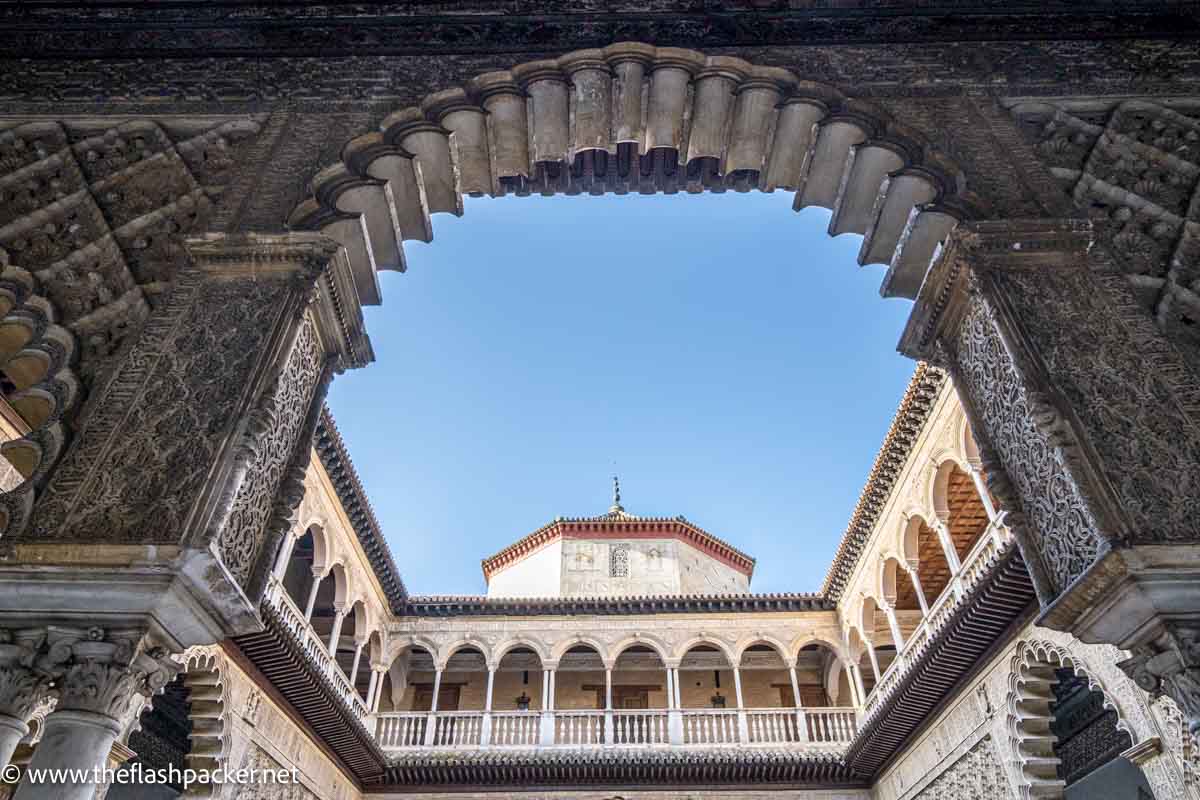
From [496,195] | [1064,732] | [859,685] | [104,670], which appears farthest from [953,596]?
[104,670]

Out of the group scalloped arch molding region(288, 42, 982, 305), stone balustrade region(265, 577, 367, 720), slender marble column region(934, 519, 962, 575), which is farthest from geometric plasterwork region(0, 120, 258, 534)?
slender marble column region(934, 519, 962, 575)

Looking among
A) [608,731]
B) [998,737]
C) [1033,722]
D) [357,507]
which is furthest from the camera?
[608,731]

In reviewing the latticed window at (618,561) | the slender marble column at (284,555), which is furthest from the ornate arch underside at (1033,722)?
the latticed window at (618,561)

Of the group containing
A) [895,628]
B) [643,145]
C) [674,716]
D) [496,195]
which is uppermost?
[895,628]

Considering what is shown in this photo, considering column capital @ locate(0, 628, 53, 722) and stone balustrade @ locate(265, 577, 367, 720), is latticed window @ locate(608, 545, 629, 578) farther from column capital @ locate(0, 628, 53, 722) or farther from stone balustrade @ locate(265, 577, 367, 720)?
column capital @ locate(0, 628, 53, 722)

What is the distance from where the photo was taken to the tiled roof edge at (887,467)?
916 centimetres

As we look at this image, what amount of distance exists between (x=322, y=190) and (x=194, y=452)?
1.53 metres

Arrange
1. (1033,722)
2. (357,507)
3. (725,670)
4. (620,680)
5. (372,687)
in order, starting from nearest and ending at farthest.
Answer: (1033,722) → (357,507) → (372,687) → (620,680) → (725,670)

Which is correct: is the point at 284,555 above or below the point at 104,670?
above

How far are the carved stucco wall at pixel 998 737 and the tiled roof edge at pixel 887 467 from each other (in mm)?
2878

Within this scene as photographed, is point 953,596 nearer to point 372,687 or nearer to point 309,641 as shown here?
point 309,641

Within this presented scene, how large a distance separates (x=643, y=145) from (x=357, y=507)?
8246 millimetres

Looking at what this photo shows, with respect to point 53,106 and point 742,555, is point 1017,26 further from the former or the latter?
point 742,555

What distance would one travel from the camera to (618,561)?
707 inches
